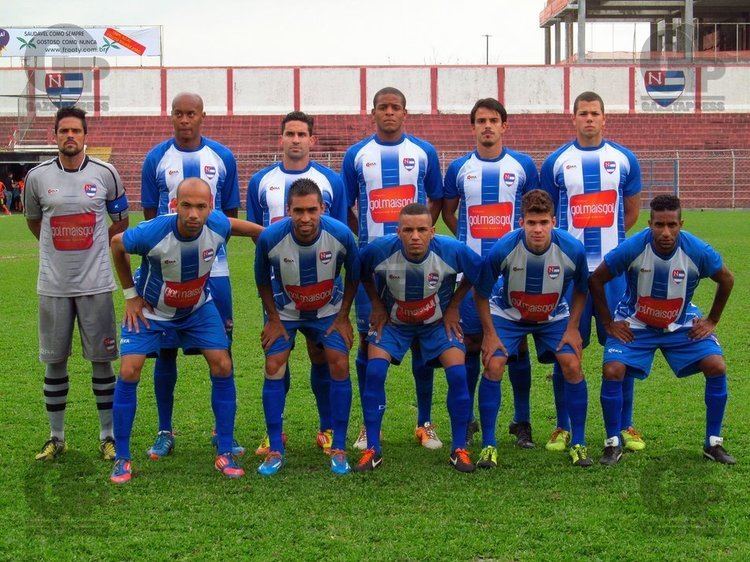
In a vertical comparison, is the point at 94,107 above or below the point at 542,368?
above

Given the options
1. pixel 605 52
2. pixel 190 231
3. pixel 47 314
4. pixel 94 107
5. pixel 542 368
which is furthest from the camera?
pixel 605 52

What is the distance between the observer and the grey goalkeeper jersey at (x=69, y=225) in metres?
5.70

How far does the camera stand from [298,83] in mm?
38219

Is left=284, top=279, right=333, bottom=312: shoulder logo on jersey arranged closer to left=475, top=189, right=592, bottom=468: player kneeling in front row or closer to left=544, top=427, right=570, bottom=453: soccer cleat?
left=475, top=189, right=592, bottom=468: player kneeling in front row

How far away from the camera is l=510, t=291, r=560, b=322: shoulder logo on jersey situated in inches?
222

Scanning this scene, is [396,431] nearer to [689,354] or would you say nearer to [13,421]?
[689,354]

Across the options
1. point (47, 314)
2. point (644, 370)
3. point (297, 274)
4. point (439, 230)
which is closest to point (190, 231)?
point (297, 274)

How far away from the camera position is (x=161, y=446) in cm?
576

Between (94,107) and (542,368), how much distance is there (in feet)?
109

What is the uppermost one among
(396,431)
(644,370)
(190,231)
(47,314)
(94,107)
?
(94,107)

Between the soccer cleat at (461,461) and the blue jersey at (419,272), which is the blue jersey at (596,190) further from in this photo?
the soccer cleat at (461,461)

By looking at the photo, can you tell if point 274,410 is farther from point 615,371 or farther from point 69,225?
point 615,371

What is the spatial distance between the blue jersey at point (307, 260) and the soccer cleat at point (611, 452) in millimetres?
1704

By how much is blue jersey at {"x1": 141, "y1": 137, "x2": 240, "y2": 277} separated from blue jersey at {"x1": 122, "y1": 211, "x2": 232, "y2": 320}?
0.38 metres
